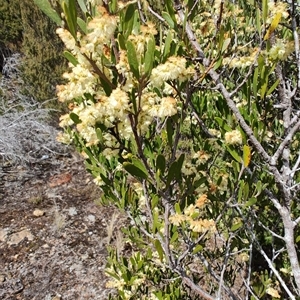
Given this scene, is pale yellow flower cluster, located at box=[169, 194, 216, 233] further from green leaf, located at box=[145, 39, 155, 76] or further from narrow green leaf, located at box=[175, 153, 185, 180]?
green leaf, located at box=[145, 39, 155, 76]

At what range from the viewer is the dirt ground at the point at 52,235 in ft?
9.60

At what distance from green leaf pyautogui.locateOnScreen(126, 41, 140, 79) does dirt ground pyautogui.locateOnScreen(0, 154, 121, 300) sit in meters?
1.67

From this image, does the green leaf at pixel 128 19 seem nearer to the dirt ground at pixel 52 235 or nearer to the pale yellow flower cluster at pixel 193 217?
the pale yellow flower cluster at pixel 193 217

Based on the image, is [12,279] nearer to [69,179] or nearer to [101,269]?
[101,269]

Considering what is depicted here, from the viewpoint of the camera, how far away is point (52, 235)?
342 centimetres

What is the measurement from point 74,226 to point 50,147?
5.46 feet

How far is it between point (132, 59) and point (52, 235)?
291 cm

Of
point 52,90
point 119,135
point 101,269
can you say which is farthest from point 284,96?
point 52,90

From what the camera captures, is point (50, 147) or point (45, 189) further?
point (50, 147)

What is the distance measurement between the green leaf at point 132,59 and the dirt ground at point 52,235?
167cm

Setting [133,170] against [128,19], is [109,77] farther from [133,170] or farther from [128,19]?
[133,170]

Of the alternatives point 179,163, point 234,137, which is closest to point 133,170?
point 179,163

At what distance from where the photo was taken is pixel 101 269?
3.05m

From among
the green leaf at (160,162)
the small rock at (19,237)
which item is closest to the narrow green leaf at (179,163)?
the green leaf at (160,162)
